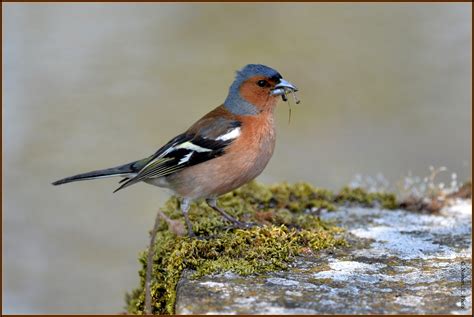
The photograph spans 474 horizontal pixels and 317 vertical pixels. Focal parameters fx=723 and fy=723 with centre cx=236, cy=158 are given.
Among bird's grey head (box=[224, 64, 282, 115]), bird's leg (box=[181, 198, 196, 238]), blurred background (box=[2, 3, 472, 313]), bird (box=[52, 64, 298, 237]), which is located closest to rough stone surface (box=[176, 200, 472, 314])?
bird's leg (box=[181, 198, 196, 238])

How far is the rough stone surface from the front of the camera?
3438 mm

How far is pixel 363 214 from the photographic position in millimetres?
5707

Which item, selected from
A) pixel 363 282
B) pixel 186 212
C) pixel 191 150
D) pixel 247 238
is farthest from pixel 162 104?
pixel 363 282

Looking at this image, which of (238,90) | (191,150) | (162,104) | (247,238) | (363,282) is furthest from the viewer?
(162,104)

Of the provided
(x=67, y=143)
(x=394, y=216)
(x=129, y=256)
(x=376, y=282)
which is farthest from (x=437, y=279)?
(x=67, y=143)

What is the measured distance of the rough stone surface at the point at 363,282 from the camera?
344cm

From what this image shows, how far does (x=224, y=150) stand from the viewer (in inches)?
213

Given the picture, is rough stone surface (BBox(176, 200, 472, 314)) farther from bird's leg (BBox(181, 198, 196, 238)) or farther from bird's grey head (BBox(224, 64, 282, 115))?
bird's grey head (BBox(224, 64, 282, 115))

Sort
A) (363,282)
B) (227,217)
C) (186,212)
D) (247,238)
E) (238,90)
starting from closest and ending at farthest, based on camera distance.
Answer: (363,282), (247,238), (227,217), (186,212), (238,90)

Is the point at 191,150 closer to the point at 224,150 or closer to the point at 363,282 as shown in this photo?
the point at 224,150

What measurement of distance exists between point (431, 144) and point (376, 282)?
7016mm

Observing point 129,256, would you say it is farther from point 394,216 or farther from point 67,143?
point 394,216

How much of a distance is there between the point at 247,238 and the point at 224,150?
1085 millimetres

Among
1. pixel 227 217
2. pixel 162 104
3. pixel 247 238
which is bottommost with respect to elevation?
pixel 247 238
